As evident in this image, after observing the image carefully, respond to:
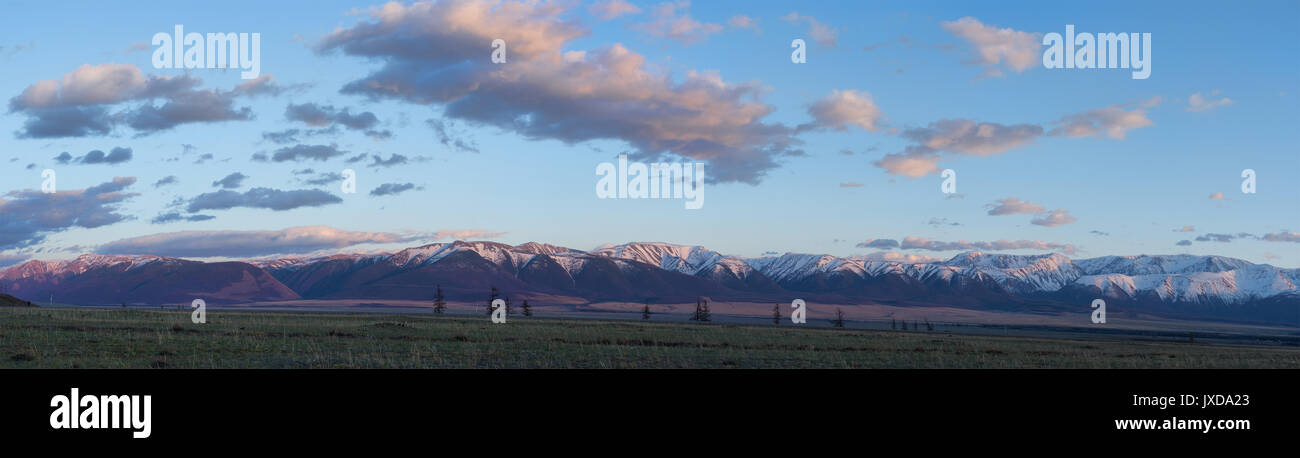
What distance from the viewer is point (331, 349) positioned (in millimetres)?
31250
